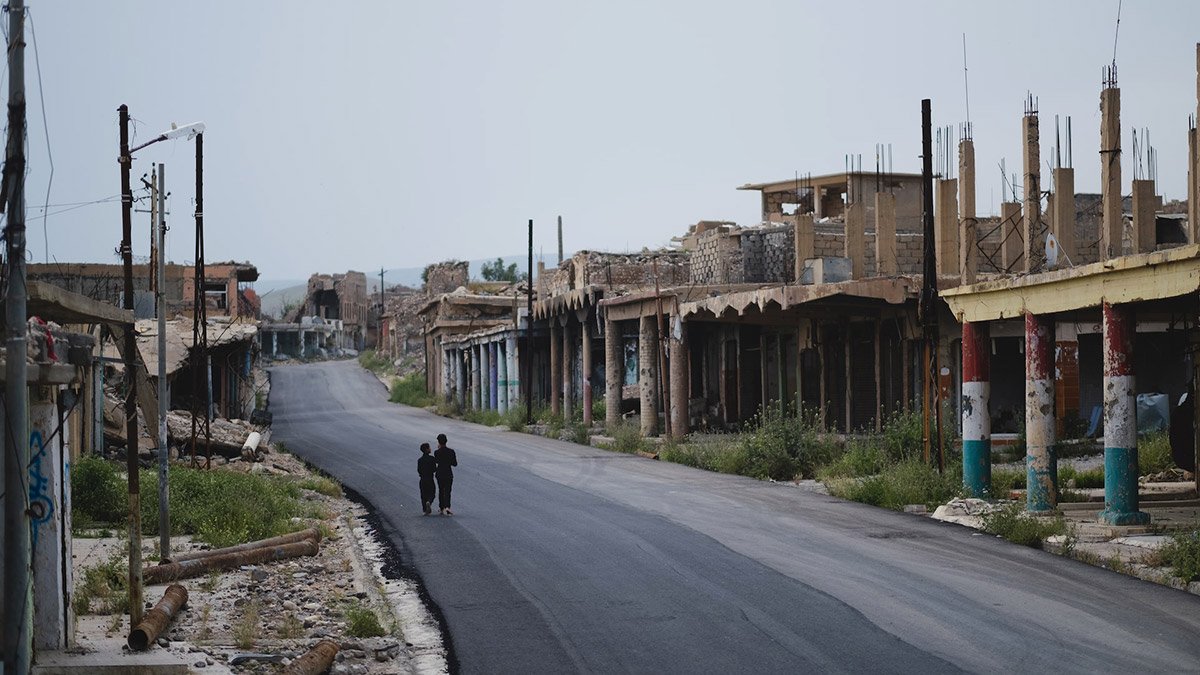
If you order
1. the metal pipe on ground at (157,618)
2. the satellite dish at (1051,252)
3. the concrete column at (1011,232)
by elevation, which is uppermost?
the concrete column at (1011,232)

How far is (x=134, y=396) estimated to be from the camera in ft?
38.8

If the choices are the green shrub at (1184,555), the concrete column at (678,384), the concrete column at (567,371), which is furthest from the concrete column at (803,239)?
the green shrub at (1184,555)

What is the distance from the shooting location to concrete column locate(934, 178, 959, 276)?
29.1 m

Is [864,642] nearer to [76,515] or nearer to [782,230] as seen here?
[76,515]

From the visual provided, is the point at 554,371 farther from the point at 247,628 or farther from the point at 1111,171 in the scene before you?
the point at 247,628

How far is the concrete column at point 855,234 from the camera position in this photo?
104 feet

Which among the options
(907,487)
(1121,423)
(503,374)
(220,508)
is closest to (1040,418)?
(1121,423)

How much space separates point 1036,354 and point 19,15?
14.6m

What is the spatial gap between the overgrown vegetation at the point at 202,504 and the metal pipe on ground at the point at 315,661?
7.18m

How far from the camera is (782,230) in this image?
4259 centimetres

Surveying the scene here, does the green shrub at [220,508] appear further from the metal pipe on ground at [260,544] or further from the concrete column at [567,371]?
the concrete column at [567,371]

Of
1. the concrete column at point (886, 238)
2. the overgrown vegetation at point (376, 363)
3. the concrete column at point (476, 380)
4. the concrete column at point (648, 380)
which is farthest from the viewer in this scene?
the overgrown vegetation at point (376, 363)

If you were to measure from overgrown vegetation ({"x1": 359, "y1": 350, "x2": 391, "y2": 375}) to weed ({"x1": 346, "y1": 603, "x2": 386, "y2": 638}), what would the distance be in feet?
243

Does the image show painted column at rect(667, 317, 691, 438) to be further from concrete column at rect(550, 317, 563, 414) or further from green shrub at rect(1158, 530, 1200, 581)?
green shrub at rect(1158, 530, 1200, 581)
